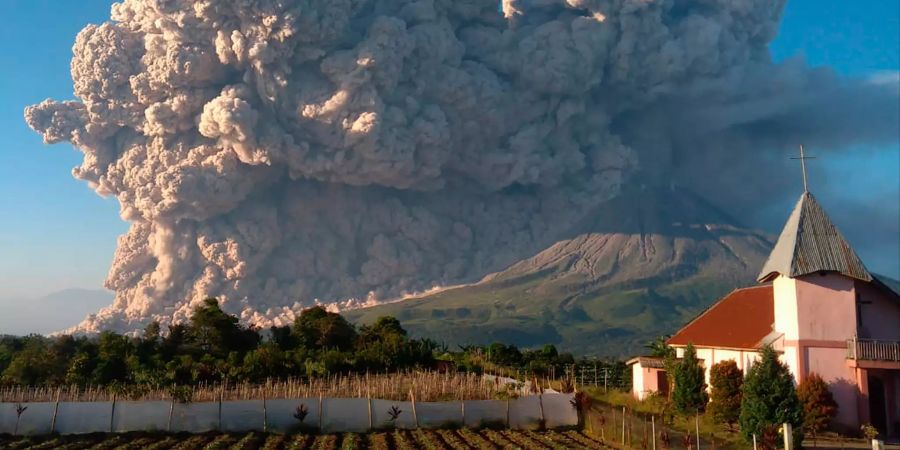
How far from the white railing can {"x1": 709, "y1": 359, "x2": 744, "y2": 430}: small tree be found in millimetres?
3368

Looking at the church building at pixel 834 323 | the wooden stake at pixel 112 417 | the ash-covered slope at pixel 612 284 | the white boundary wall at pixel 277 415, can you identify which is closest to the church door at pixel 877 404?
the church building at pixel 834 323

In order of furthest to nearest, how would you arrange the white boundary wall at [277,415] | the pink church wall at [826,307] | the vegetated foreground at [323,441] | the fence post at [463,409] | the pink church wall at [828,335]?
the fence post at [463,409] < the pink church wall at [826,307] < the pink church wall at [828,335] < the white boundary wall at [277,415] < the vegetated foreground at [323,441]

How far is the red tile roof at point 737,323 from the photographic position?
2855 cm

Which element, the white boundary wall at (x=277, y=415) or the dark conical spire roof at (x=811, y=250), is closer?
the white boundary wall at (x=277, y=415)

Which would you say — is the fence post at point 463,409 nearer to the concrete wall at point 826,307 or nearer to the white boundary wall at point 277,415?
the white boundary wall at point 277,415

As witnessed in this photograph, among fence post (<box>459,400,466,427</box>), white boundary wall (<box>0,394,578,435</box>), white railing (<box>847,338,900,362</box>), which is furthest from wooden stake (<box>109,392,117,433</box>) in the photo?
white railing (<box>847,338,900,362</box>)

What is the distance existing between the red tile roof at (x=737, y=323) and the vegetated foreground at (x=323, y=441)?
7.57m

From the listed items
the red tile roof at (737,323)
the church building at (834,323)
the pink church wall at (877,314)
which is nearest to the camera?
the church building at (834,323)

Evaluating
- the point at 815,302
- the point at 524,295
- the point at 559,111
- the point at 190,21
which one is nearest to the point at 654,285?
the point at 524,295

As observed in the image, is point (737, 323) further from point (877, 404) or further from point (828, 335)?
point (877, 404)

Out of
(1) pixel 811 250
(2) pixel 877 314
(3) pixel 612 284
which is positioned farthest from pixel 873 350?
(3) pixel 612 284

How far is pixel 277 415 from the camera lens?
972 inches

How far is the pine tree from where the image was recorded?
21.5m

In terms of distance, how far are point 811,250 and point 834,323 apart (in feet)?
7.45
